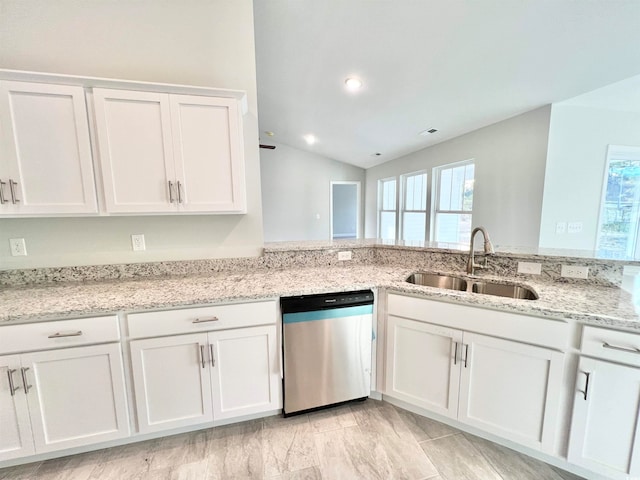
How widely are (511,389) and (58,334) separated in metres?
2.37

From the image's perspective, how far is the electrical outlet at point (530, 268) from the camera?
1.74 meters

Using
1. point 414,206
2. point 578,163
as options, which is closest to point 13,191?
point 578,163

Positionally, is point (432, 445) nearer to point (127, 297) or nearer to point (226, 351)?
point (226, 351)

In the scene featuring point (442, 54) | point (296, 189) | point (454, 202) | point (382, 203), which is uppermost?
point (442, 54)

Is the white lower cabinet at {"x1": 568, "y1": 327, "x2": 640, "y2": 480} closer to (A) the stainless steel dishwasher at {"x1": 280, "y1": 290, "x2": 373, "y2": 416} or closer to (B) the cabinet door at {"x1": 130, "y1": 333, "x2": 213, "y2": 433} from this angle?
(A) the stainless steel dishwasher at {"x1": 280, "y1": 290, "x2": 373, "y2": 416}

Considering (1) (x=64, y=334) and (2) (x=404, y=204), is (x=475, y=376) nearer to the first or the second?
(1) (x=64, y=334)

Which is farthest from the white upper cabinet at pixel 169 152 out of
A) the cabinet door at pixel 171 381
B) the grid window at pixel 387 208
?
the grid window at pixel 387 208

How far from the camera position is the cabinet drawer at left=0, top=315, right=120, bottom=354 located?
1.26 meters

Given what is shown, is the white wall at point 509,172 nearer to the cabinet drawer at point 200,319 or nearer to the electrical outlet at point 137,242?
the cabinet drawer at point 200,319

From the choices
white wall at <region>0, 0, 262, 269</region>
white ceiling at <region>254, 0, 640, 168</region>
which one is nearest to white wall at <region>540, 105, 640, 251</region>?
white ceiling at <region>254, 0, 640, 168</region>

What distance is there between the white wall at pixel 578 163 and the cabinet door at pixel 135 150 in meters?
4.03

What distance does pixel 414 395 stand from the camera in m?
1.69

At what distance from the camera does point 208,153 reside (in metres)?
1.71

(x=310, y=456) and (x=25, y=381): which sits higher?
(x=25, y=381)
